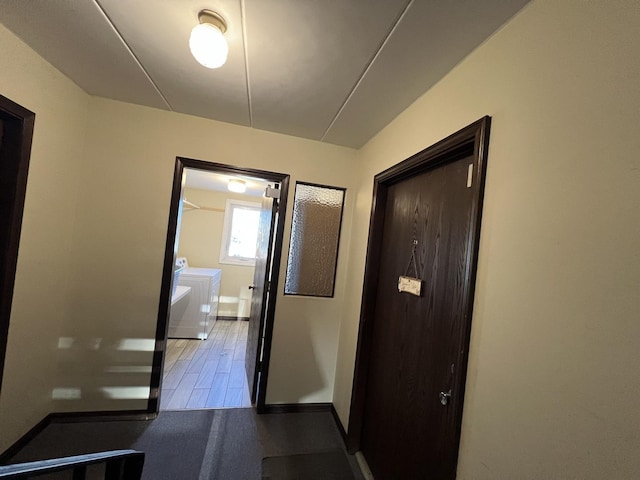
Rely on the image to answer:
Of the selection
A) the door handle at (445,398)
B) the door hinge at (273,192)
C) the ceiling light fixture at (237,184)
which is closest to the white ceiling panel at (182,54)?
the door hinge at (273,192)

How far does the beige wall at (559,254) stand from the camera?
595mm

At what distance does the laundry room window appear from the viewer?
4.77 meters

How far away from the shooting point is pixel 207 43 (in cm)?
108

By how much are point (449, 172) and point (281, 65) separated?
1022mm

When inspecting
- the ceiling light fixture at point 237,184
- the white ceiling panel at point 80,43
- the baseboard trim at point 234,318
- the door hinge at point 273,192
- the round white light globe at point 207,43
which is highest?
the white ceiling panel at point 80,43

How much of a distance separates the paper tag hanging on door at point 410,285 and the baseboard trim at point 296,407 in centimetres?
146

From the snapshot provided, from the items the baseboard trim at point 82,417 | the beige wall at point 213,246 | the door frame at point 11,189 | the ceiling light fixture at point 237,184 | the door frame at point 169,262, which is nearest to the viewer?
the door frame at point 11,189

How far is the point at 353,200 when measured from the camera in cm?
236

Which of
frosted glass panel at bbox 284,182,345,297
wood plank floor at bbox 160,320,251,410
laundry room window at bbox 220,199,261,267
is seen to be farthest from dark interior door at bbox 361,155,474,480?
laundry room window at bbox 220,199,261,267

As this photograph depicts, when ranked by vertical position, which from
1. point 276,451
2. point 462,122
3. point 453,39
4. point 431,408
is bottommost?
point 276,451

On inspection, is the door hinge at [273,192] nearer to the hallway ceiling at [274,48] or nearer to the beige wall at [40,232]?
the hallway ceiling at [274,48]

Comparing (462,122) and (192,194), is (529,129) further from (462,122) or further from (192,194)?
(192,194)

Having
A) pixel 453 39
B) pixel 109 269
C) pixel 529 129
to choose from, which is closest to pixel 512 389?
pixel 529 129

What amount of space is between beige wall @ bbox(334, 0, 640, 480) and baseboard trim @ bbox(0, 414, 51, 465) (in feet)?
8.15
